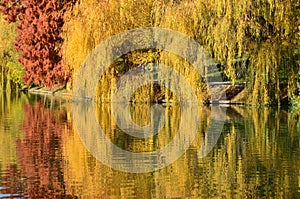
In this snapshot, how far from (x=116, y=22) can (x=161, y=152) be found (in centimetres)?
1323

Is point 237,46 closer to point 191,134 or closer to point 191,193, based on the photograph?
point 191,134

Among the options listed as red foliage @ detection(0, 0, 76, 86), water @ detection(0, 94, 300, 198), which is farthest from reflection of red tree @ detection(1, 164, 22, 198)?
red foliage @ detection(0, 0, 76, 86)

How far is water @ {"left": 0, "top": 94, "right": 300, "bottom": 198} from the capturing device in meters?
10.6

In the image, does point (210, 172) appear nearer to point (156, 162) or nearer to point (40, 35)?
point (156, 162)

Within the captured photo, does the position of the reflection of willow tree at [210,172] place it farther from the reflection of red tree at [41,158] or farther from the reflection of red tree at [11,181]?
the reflection of red tree at [11,181]

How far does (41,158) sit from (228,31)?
40.1 feet

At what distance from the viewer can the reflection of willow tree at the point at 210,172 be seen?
10.5 m

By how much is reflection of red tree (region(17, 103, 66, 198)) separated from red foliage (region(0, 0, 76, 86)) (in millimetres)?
14742

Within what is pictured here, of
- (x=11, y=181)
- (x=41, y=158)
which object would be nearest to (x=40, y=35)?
(x=41, y=158)

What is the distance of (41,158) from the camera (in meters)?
14.1

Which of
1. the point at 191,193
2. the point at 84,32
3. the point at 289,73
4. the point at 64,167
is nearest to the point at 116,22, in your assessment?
the point at 84,32

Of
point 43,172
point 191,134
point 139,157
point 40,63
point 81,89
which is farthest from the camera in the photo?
point 40,63

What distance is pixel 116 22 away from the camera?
2756 centimetres

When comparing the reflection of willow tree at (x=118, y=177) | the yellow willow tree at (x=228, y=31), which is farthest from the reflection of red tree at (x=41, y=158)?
the yellow willow tree at (x=228, y=31)
